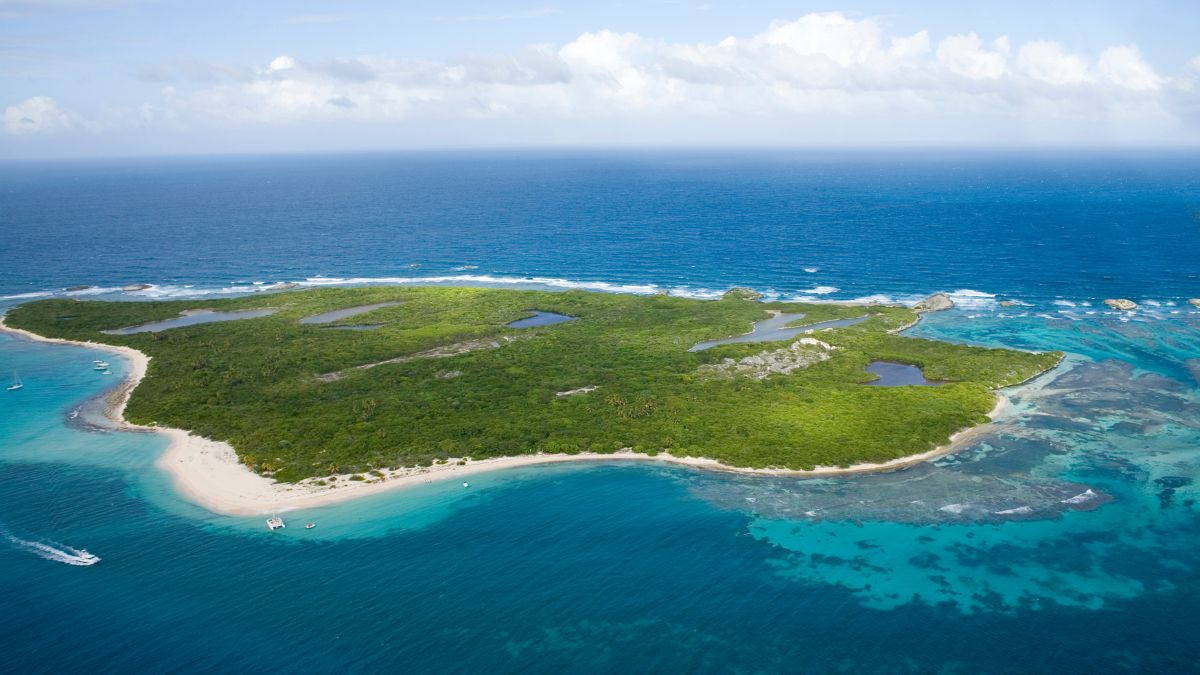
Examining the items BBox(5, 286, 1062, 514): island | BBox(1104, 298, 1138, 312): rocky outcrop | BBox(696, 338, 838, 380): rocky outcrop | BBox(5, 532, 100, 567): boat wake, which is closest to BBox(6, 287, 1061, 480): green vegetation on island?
BBox(5, 286, 1062, 514): island

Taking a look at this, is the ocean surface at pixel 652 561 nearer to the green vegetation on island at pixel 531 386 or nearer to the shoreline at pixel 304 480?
the shoreline at pixel 304 480

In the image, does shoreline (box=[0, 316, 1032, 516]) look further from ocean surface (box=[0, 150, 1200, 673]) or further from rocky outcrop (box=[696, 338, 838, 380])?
rocky outcrop (box=[696, 338, 838, 380])

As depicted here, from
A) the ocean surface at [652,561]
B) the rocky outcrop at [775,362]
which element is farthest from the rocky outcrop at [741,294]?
the ocean surface at [652,561]

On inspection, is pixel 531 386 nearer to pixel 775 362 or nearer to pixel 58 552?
pixel 775 362

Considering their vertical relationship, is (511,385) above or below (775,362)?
below

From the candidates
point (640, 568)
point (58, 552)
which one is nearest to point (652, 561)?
point (640, 568)
